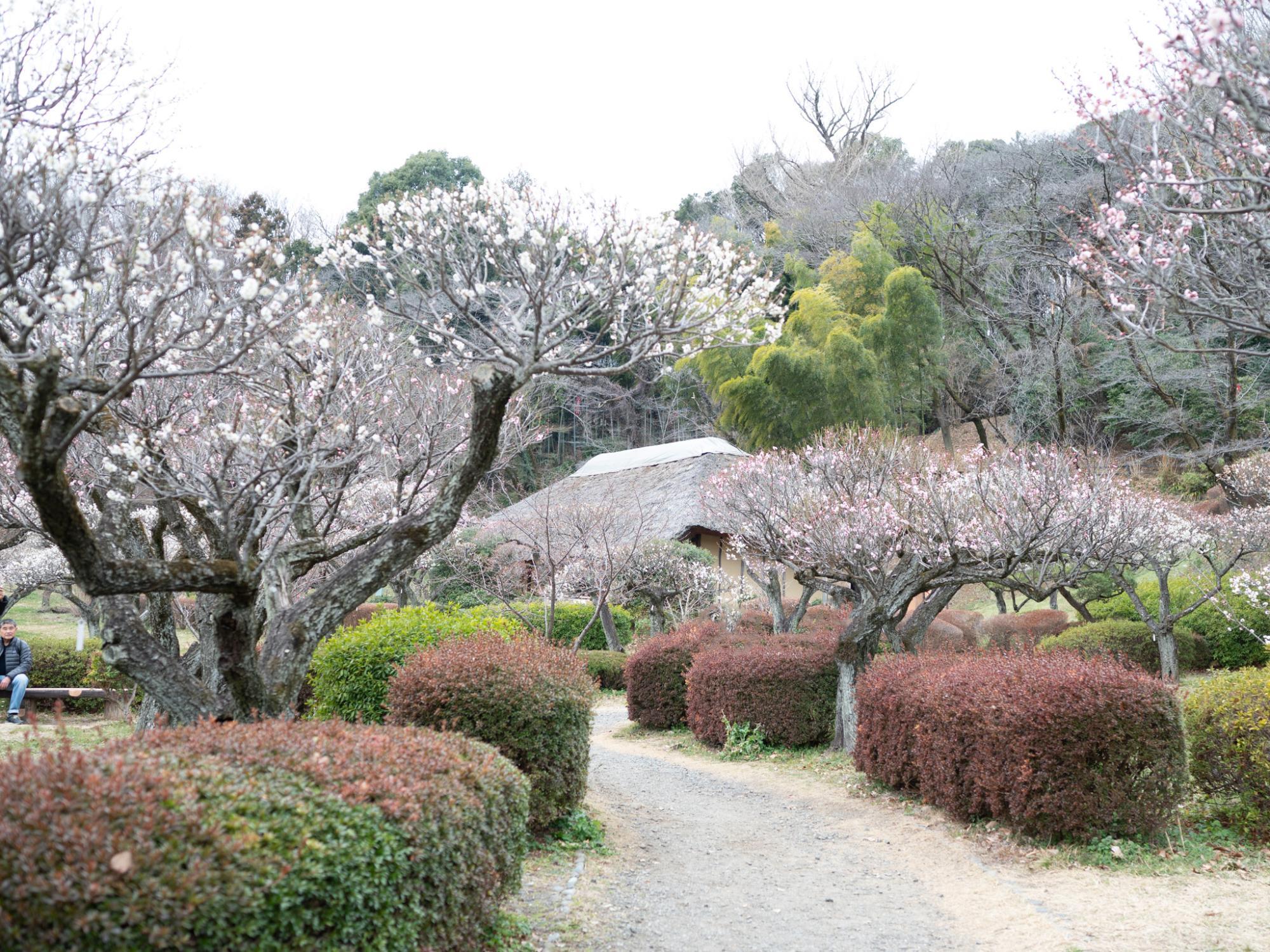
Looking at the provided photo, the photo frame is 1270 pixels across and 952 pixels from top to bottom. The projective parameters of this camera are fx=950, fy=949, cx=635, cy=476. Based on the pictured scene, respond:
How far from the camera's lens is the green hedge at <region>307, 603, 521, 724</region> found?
7672 millimetres

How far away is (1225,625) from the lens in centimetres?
1602

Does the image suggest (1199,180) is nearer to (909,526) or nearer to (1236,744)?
(1236,744)

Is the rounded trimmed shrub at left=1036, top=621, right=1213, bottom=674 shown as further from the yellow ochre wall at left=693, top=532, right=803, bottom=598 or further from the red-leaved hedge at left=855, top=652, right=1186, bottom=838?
the red-leaved hedge at left=855, top=652, right=1186, bottom=838

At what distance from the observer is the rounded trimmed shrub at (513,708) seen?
6.10 m

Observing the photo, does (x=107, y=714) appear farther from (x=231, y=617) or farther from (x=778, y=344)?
(x=778, y=344)

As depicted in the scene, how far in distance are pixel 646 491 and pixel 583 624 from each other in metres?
5.67

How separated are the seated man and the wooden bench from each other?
0.49 m

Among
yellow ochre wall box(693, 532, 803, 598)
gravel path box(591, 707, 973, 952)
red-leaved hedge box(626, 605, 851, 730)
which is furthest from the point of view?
yellow ochre wall box(693, 532, 803, 598)

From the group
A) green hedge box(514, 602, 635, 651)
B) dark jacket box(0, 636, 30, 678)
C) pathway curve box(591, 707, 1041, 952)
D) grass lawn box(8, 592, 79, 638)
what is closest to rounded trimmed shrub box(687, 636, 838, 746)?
pathway curve box(591, 707, 1041, 952)

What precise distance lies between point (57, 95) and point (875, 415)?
70.4 feet

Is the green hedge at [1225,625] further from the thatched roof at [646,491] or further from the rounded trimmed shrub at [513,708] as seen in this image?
the rounded trimmed shrub at [513,708]

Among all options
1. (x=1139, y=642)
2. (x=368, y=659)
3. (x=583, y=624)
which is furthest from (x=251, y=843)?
(x=583, y=624)

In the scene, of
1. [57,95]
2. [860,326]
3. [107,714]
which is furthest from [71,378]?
[860,326]

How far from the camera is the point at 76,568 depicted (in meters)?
4.33
